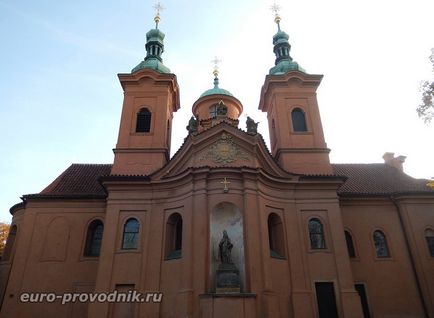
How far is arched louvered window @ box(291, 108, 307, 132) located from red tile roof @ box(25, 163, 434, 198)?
15.0 ft

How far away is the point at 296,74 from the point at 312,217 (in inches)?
375

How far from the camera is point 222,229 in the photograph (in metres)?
16.3

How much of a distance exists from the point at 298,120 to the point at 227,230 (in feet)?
29.7

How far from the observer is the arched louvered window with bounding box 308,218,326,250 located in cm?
1723

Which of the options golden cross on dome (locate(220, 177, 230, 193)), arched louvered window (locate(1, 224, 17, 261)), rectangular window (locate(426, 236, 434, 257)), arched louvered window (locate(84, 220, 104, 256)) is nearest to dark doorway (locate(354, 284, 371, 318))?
rectangular window (locate(426, 236, 434, 257))

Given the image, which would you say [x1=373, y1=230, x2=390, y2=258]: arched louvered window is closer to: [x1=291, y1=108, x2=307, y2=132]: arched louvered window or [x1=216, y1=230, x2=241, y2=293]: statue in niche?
[x1=291, y1=108, x2=307, y2=132]: arched louvered window

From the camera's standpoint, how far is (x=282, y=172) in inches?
718

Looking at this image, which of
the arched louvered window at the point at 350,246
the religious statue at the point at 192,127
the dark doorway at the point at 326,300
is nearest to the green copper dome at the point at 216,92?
the religious statue at the point at 192,127

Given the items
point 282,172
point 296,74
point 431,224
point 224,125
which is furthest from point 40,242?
point 431,224

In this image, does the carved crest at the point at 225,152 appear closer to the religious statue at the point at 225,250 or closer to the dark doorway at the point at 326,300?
the religious statue at the point at 225,250

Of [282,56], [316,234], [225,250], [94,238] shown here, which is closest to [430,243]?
[316,234]

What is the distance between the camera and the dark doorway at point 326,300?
1563cm

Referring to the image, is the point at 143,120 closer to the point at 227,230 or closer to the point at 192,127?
the point at 192,127

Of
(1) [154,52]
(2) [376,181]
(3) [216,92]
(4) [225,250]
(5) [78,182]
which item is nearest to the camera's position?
(4) [225,250]
